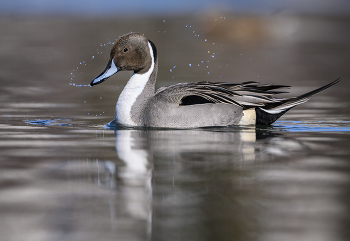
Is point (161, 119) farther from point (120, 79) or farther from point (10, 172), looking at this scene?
point (120, 79)

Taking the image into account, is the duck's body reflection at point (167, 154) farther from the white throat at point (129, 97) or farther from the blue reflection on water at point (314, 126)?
the blue reflection on water at point (314, 126)

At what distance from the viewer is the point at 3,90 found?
428 inches

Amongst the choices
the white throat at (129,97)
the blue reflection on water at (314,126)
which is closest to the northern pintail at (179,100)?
the white throat at (129,97)

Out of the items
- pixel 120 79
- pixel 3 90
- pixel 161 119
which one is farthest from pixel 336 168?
pixel 120 79

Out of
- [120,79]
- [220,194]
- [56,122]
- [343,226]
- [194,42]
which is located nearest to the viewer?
[343,226]

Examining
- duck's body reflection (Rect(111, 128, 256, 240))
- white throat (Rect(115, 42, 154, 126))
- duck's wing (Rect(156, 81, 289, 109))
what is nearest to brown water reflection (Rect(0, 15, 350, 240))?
duck's body reflection (Rect(111, 128, 256, 240))

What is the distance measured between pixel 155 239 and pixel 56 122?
460 centimetres

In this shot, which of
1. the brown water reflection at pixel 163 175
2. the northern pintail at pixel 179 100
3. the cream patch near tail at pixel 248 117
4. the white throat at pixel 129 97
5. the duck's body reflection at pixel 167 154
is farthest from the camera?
the cream patch near tail at pixel 248 117

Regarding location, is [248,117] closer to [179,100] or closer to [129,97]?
[179,100]

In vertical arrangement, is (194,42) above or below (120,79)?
above

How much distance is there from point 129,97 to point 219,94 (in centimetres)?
112

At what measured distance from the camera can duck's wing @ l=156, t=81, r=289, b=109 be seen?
22.7ft

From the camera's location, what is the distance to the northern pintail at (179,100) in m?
6.86

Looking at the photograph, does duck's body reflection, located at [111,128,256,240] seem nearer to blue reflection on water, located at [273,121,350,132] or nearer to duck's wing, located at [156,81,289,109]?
duck's wing, located at [156,81,289,109]
